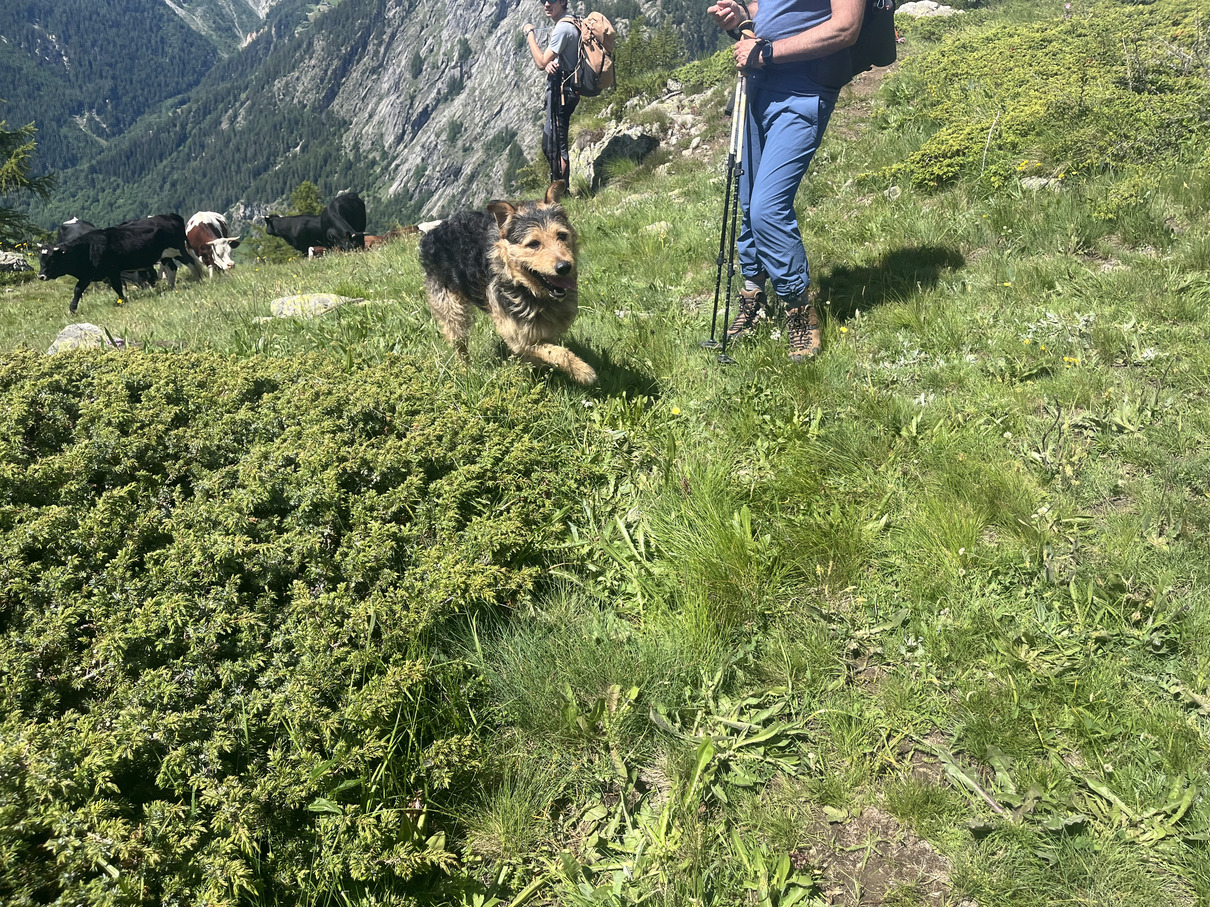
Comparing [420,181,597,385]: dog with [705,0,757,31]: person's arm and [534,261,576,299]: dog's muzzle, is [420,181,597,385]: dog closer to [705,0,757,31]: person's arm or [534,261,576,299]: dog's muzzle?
[534,261,576,299]: dog's muzzle

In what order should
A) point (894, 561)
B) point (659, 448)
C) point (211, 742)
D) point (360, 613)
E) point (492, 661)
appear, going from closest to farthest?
point (211, 742) < point (360, 613) < point (492, 661) < point (894, 561) < point (659, 448)

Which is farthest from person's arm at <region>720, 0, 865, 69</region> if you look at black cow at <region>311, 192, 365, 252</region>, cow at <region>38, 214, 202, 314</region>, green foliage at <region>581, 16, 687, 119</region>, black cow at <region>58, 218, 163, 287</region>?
black cow at <region>311, 192, 365, 252</region>

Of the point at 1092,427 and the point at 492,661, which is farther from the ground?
the point at 492,661

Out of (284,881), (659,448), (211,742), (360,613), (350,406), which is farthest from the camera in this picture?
(659,448)

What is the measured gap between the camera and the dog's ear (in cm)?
504

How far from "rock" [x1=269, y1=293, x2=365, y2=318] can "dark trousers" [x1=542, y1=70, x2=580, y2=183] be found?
5270 millimetres

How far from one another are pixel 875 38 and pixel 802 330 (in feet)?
7.95

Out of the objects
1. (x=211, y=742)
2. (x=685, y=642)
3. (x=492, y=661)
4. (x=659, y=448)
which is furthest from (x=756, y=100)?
(x=211, y=742)

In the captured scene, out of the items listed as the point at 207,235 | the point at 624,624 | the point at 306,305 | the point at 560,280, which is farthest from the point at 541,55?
the point at 207,235

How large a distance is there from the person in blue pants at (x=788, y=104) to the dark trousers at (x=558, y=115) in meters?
6.87

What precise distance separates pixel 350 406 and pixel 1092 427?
462 cm

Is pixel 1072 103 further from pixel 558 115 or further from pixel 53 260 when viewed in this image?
pixel 53 260

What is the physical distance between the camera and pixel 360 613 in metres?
2.48

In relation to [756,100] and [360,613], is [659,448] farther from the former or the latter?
[756,100]
